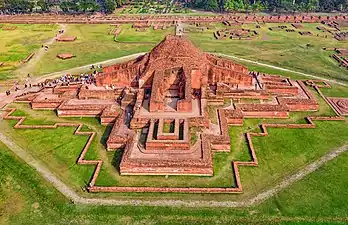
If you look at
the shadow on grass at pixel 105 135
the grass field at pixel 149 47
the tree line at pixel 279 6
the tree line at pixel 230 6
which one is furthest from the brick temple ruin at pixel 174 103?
the tree line at pixel 230 6

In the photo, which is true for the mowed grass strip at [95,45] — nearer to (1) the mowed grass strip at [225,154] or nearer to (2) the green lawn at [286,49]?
(2) the green lawn at [286,49]

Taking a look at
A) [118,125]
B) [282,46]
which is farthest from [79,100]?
[282,46]

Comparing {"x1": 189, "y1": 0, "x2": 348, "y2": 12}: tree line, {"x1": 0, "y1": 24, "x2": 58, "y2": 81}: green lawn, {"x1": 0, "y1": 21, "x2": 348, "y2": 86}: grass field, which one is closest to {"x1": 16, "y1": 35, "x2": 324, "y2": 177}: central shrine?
{"x1": 0, "y1": 21, "x2": 348, "y2": 86}: grass field

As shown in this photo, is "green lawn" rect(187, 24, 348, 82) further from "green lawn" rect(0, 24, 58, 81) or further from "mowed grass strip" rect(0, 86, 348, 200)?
"green lawn" rect(0, 24, 58, 81)

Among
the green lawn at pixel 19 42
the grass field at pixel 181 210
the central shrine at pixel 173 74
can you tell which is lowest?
the grass field at pixel 181 210

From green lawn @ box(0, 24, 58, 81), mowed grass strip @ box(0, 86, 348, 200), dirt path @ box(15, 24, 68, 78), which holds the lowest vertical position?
mowed grass strip @ box(0, 86, 348, 200)

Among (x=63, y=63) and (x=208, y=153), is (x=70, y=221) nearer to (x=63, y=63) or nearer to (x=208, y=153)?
(x=208, y=153)

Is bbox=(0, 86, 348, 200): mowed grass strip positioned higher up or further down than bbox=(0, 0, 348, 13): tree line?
further down

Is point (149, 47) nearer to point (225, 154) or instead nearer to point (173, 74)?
point (173, 74)
